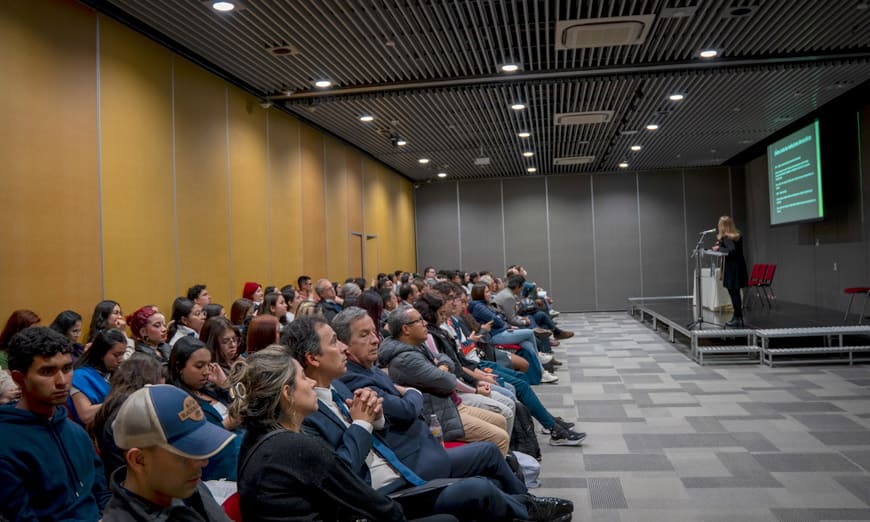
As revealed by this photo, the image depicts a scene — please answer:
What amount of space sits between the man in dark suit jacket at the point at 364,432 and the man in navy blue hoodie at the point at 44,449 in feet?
2.82

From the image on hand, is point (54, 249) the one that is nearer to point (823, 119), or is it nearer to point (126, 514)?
point (126, 514)

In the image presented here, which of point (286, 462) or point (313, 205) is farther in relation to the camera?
point (313, 205)

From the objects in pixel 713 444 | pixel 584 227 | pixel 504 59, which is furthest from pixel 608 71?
pixel 584 227

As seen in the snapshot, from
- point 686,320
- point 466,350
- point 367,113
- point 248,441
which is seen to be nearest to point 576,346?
point 686,320

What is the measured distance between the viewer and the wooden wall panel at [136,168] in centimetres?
629

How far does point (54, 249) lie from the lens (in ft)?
18.2

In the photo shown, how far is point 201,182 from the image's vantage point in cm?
791

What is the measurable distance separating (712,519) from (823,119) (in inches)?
438

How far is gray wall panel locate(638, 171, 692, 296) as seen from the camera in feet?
64.3

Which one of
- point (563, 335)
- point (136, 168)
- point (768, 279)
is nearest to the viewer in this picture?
point (136, 168)

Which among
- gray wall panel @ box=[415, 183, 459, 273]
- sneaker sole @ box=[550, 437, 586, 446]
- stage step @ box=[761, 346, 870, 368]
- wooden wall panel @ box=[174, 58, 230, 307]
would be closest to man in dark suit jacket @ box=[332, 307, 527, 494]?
sneaker sole @ box=[550, 437, 586, 446]

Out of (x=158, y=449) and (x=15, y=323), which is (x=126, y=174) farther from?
(x=158, y=449)

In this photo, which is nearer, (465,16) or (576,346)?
(465,16)

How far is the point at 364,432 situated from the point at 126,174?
485 cm
